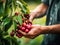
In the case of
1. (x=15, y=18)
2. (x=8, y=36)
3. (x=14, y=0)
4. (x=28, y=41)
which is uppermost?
(x=14, y=0)

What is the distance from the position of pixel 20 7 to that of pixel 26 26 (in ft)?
0.58

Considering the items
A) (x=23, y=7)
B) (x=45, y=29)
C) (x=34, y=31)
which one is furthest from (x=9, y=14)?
(x=45, y=29)

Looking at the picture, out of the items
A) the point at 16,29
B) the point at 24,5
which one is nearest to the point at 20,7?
the point at 24,5

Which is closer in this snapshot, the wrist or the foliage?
the foliage

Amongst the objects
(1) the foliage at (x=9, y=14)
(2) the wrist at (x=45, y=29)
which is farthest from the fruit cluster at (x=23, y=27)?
(2) the wrist at (x=45, y=29)

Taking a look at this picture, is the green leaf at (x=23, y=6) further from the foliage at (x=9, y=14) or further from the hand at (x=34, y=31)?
the hand at (x=34, y=31)

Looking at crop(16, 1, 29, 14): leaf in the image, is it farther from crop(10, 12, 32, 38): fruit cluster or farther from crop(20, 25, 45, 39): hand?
crop(20, 25, 45, 39): hand

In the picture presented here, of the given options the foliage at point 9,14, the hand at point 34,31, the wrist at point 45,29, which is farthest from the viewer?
the wrist at point 45,29

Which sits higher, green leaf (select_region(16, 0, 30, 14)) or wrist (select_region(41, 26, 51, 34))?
green leaf (select_region(16, 0, 30, 14))

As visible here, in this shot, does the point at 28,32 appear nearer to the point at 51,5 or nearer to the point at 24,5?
the point at 24,5

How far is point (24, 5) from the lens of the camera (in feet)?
8.00

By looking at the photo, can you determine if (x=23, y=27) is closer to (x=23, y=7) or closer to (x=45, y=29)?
(x=23, y=7)

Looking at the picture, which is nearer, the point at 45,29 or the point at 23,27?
the point at 23,27

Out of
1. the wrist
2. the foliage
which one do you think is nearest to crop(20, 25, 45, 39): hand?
the wrist
